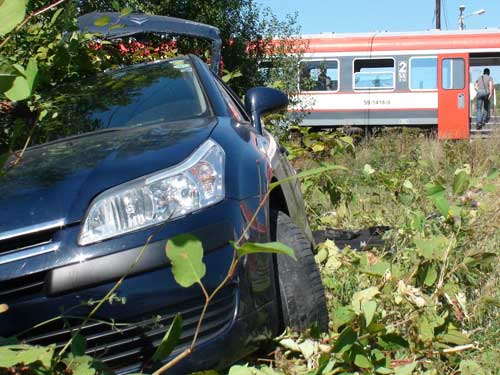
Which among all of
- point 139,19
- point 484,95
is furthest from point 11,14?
point 484,95

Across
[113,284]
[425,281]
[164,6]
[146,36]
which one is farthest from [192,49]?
[113,284]

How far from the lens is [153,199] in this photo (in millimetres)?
2268

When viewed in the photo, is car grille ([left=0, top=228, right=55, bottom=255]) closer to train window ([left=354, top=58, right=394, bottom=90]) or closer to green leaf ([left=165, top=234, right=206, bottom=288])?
green leaf ([left=165, top=234, right=206, bottom=288])

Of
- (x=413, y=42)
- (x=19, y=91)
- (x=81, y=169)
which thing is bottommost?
(x=81, y=169)

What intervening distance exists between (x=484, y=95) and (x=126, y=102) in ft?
59.0

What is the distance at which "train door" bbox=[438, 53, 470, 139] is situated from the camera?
1862 centimetres

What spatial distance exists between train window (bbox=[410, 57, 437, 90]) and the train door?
165 millimetres

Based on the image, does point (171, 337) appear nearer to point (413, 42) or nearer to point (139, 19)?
point (139, 19)

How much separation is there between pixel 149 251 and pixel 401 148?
852 cm

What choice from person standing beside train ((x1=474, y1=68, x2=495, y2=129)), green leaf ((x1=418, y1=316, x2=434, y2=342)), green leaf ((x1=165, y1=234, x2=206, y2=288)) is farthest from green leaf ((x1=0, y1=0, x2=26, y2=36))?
person standing beside train ((x1=474, y1=68, x2=495, y2=129))

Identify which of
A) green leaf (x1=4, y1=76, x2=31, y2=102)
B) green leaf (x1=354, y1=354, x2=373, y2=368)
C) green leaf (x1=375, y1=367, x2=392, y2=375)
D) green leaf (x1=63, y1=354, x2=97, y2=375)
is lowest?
green leaf (x1=375, y1=367, x2=392, y2=375)

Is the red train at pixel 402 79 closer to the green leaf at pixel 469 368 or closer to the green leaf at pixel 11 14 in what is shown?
the green leaf at pixel 469 368

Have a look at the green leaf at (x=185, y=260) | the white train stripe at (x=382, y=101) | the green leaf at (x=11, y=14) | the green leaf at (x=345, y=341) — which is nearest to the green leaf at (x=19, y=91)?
the green leaf at (x=11, y=14)

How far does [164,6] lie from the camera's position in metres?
10.6
